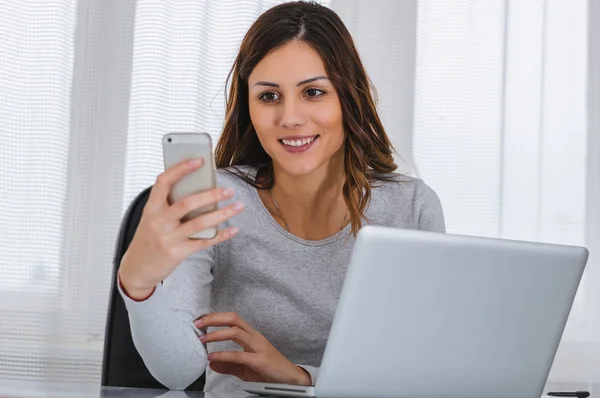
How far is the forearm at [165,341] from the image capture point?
3.65ft

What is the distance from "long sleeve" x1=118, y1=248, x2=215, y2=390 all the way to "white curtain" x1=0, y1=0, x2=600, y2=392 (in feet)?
2.77

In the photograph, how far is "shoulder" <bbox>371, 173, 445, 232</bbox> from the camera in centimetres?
169

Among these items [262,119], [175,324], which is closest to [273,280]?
[262,119]

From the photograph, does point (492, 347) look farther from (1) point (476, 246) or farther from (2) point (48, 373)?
(2) point (48, 373)

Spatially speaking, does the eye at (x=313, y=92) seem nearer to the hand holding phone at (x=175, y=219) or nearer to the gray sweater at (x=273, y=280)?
the gray sweater at (x=273, y=280)

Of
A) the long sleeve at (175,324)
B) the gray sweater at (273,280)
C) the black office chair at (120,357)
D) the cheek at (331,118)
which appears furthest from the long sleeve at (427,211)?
the black office chair at (120,357)

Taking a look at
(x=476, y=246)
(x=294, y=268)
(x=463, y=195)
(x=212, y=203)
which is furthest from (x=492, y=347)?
(x=463, y=195)

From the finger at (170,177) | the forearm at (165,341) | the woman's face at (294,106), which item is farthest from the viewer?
the woman's face at (294,106)

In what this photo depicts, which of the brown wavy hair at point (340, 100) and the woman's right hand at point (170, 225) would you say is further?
the brown wavy hair at point (340, 100)

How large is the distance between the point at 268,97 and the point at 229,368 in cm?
50

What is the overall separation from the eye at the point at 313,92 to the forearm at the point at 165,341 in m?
0.51

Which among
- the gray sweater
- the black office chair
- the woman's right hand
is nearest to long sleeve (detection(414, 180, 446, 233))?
the gray sweater

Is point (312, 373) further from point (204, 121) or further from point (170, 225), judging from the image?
point (204, 121)

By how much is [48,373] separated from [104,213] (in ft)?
1.43
